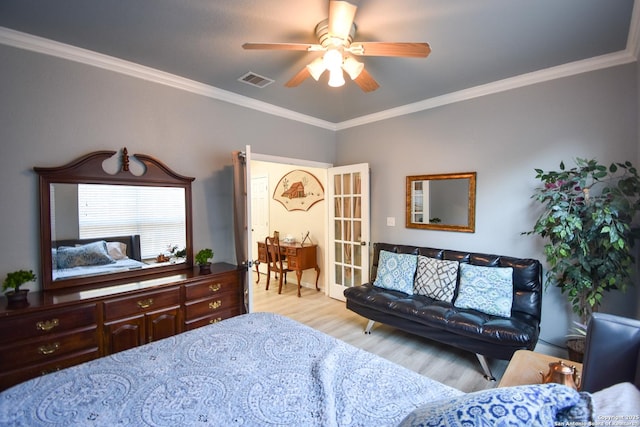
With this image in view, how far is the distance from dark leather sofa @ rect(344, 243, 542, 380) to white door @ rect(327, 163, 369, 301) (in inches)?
32.2

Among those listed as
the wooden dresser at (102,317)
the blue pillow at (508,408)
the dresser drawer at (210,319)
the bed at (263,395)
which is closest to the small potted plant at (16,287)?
the wooden dresser at (102,317)

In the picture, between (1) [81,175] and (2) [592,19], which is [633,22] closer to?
(2) [592,19]

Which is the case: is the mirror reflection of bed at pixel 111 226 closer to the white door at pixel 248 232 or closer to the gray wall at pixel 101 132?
the gray wall at pixel 101 132

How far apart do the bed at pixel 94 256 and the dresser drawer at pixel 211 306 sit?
0.65 meters

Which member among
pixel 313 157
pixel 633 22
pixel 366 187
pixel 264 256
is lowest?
pixel 264 256

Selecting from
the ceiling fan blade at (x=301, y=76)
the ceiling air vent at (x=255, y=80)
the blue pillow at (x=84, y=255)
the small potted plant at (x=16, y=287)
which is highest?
the ceiling air vent at (x=255, y=80)

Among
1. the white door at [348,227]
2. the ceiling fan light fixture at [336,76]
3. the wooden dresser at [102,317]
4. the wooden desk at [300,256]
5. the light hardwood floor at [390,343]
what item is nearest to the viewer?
the wooden dresser at [102,317]

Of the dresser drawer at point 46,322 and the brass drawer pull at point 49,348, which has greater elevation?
the dresser drawer at point 46,322

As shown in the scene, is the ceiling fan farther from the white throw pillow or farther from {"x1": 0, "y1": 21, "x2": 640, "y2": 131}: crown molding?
the white throw pillow

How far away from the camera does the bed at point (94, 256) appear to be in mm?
2287

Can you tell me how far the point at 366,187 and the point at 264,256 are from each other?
93.1 inches

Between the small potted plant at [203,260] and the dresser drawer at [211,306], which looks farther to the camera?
the small potted plant at [203,260]

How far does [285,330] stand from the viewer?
1775 millimetres

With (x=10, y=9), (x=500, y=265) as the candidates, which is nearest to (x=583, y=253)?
(x=500, y=265)
